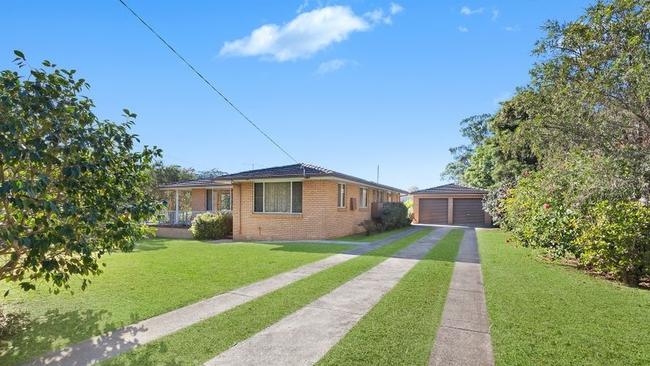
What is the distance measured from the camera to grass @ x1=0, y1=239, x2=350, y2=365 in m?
4.60

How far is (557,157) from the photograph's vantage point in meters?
9.59

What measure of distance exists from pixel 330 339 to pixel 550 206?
853 cm

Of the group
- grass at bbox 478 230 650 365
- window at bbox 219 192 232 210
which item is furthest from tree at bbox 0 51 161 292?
window at bbox 219 192 232 210

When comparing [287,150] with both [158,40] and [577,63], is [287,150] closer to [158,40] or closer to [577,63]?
[158,40]

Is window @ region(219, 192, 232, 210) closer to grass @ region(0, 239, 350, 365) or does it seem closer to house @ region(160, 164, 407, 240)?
house @ region(160, 164, 407, 240)

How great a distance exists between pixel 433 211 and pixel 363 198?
11143 millimetres

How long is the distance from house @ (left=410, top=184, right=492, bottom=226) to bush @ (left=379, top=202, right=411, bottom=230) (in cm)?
714

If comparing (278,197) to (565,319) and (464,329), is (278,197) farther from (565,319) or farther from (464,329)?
(565,319)

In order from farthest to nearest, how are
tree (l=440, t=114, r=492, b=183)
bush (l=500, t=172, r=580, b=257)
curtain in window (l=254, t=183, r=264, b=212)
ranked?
1. tree (l=440, t=114, r=492, b=183)
2. curtain in window (l=254, t=183, r=264, b=212)
3. bush (l=500, t=172, r=580, b=257)

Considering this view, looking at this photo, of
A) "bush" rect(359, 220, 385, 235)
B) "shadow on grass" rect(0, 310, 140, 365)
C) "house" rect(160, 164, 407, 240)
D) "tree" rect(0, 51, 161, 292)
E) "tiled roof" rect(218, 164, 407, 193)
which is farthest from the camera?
"bush" rect(359, 220, 385, 235)

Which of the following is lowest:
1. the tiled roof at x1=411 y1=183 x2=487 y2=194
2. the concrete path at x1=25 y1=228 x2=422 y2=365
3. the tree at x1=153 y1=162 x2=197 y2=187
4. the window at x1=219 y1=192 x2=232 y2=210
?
the concrete path at x1=25 y1=228 x2=422 y2=365

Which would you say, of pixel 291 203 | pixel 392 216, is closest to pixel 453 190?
pixel 392 216

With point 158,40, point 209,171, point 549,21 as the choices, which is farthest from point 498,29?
point 209,171

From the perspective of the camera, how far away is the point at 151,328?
4.76 m
